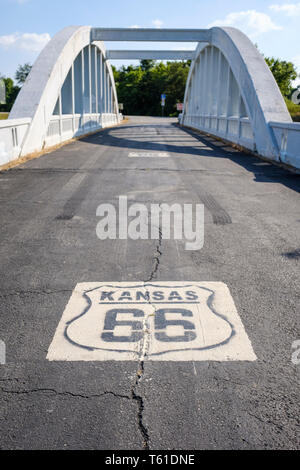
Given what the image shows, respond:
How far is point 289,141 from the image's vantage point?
1267cm

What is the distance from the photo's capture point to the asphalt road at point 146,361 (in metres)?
2.28

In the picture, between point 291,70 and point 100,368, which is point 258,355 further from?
point 291,70

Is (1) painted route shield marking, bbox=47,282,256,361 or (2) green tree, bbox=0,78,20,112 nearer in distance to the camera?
(1) painted route shield marking, bbox=47,282,256,361

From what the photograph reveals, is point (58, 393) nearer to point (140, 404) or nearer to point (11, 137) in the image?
point (140, 404)

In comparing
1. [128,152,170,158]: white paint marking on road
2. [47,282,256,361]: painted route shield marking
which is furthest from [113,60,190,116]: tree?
[47,282,256,361]: painted route shield marking

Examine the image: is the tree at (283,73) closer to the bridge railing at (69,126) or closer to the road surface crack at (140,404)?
the bridge railing at (69,126)

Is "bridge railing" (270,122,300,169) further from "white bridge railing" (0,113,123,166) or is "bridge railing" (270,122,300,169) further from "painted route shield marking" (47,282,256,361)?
"painted route shield marking" (47,282,256,361)

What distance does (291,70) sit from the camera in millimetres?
68312

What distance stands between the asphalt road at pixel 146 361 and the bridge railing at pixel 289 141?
3.68 meters

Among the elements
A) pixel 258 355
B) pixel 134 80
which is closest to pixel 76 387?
pixel 258 355

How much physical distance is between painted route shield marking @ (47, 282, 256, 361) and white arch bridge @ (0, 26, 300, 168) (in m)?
8.83

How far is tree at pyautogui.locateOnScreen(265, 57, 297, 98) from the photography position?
66812mm

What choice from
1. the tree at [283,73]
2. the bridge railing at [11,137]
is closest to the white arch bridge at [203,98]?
the bridge railing at [11,137]

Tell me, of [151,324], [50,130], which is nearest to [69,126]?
[50,130]
